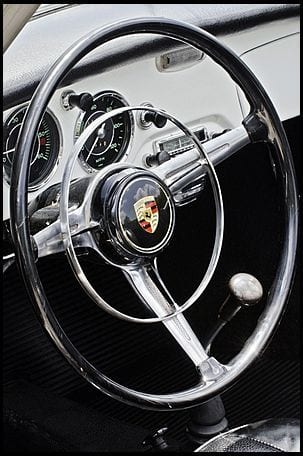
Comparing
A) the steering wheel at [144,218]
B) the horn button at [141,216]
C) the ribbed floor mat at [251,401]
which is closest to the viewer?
the steering wheel at [144,218]

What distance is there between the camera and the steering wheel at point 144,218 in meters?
1.19

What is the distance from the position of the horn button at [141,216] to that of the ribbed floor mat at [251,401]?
2.82 ft

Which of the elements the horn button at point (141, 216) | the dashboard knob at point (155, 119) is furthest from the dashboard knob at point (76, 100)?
the horn button at point (141, 216)

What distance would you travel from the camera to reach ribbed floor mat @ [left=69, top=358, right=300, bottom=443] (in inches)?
82.2

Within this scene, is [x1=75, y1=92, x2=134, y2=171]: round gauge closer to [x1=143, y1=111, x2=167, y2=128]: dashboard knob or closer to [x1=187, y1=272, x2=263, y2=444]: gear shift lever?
[x1=143, y1=111, x2=167, y2=128]: dashboard knob

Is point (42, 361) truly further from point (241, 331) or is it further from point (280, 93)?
point (280, 93)

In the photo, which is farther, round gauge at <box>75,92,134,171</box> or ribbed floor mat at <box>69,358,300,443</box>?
ribbed floor mat at <box>69,358,300,443</box>

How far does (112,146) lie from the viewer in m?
1.59

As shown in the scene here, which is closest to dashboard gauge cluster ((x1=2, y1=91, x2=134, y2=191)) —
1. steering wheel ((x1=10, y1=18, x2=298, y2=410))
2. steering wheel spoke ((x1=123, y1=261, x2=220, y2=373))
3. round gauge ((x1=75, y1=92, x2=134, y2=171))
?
round gauge ((x1=75, y1=92, x2=134, y2=171))

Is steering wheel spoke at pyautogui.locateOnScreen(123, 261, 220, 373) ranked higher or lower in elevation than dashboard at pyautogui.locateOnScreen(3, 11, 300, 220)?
lower

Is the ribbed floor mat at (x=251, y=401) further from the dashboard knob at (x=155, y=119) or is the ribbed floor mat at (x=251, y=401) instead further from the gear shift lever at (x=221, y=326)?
the dashboard knob at (x=155, y=119)

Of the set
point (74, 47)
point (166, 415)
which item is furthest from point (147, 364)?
point (74, 47)

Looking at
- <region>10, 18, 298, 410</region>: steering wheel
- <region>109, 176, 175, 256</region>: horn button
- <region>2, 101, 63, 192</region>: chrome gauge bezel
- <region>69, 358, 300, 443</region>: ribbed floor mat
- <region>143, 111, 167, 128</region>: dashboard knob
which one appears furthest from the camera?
<region>69, 358, 300, 443</region>: ribbed floor mat

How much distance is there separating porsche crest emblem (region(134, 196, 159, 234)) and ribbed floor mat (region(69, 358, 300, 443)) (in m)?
0.87
